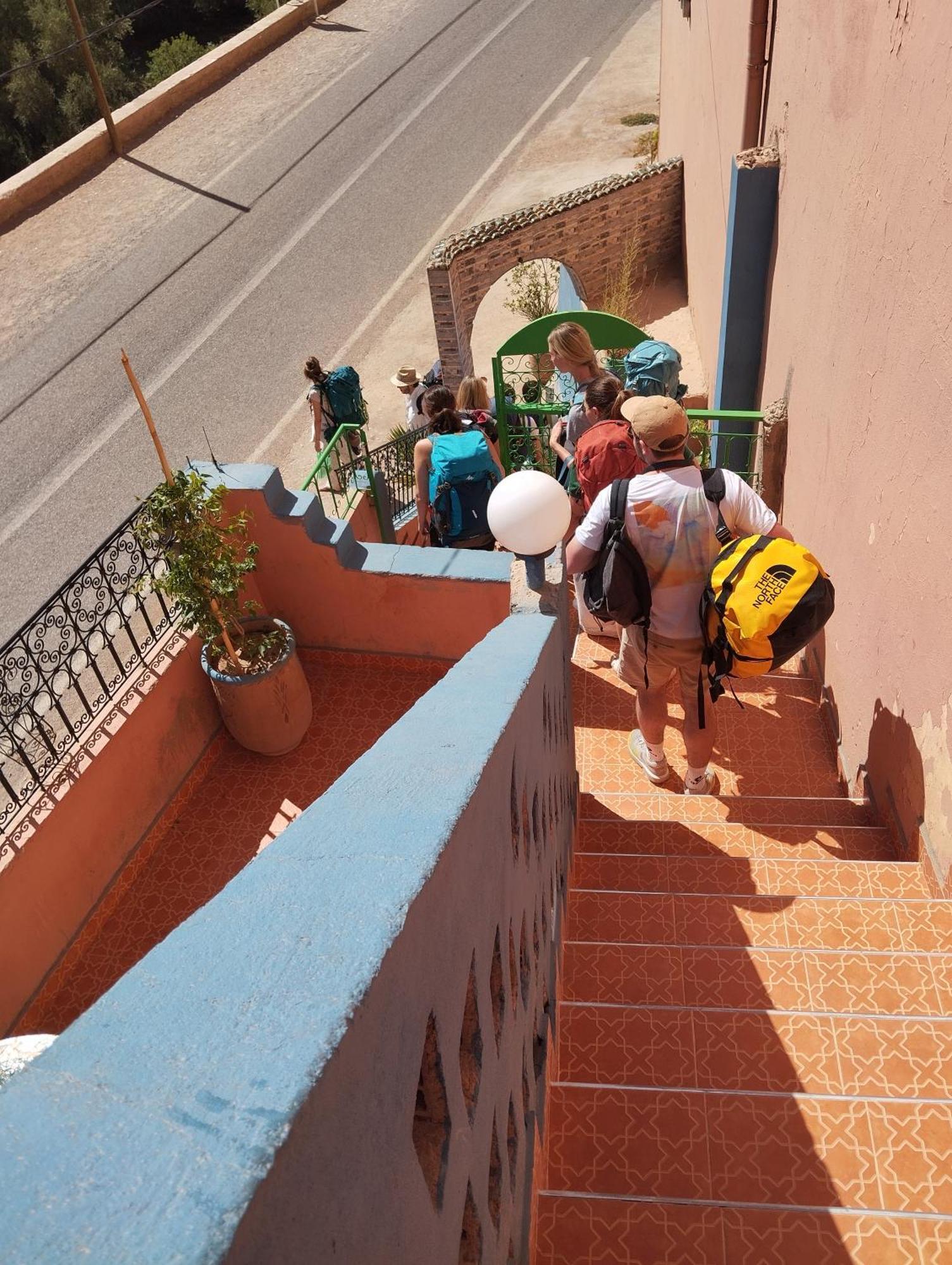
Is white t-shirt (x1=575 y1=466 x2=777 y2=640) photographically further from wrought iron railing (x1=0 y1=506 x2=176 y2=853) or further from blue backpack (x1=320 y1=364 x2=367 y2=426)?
blue backpack (x1=320 y1=364 x2=367 y2=426)

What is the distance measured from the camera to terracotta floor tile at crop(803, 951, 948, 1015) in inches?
129

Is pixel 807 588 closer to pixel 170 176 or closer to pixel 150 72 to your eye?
pixel 170 176

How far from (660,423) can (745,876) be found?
1.87m

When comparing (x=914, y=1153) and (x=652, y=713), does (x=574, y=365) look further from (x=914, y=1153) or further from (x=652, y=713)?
(x=914, y=1153)

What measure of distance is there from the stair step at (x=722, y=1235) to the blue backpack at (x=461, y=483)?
148 inches

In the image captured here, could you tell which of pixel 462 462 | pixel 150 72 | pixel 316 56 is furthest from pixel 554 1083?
pixel 150 72

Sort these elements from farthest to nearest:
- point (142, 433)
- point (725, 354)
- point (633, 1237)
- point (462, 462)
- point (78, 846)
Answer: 1. point (142, 433)
2. point (725, 354)
3. point (462, 462)
4. point (78, 846)
5. point (633, 1237)

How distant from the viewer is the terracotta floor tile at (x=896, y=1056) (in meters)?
3.01

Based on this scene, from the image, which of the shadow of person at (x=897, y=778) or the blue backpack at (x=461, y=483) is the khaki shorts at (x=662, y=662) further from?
the blue backpack at (x=461, y=483)

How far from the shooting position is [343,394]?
29.8 feet

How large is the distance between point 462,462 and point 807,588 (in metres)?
2.55

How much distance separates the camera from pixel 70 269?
48.5 ft

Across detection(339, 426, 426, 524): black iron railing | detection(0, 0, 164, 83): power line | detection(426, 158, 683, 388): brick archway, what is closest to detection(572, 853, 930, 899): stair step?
detection(339, 426, 426, 524): black iron railing

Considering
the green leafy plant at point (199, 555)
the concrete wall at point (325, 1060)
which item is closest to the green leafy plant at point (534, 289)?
the green leafy plant at point (199, 555)
